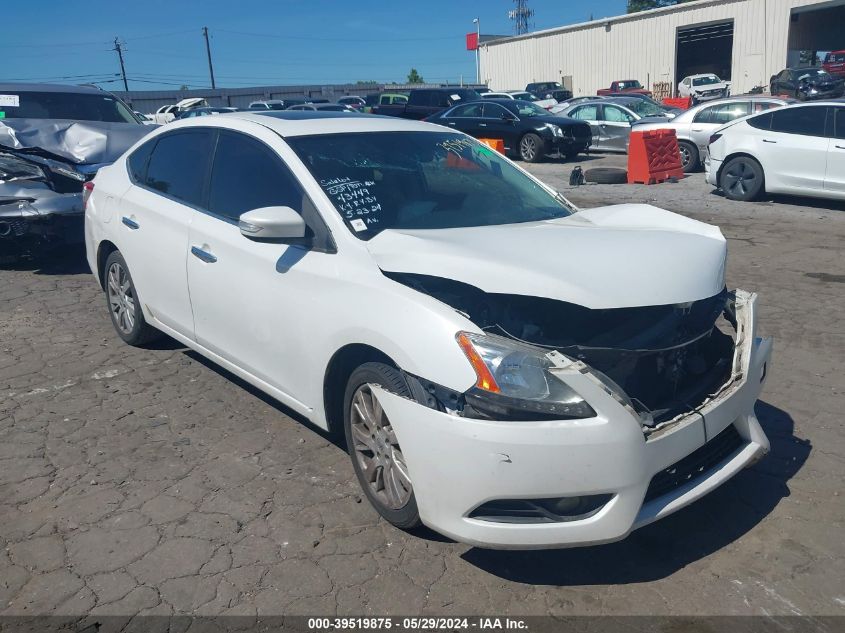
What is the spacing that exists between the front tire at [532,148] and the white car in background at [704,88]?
2186 cm

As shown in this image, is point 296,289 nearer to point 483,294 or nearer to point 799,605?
point 483,294

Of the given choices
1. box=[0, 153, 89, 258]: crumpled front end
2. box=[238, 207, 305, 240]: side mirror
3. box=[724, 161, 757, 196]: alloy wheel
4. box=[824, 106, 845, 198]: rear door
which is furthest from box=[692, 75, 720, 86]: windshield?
box=[238, 207, 305, 240]: side mirror

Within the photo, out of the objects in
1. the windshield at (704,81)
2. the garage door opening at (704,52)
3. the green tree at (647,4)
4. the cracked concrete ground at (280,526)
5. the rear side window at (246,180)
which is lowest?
the cracked concrete ground at (280,526)

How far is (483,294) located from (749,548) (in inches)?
60.2


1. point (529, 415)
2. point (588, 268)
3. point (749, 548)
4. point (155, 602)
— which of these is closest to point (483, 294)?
point (588, 268)

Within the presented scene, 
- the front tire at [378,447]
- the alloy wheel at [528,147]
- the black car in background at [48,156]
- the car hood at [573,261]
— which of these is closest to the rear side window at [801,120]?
the alloy wheel at [528,147]

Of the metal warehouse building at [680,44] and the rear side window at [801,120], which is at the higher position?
the metal warehouse building at [680,44]

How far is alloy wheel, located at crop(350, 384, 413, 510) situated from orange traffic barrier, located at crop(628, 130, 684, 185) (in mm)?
12235

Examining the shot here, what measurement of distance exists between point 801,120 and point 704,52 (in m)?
43.4

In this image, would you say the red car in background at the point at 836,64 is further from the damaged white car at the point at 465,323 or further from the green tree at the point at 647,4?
the green tree at the point at 647,4

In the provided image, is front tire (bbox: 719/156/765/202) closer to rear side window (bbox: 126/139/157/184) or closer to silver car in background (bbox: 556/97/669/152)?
silver car in background (bbox: 556/97/669/152)

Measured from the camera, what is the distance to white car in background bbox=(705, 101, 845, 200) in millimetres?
10703

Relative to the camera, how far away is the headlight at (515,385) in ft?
9.21

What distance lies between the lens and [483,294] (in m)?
3.35
